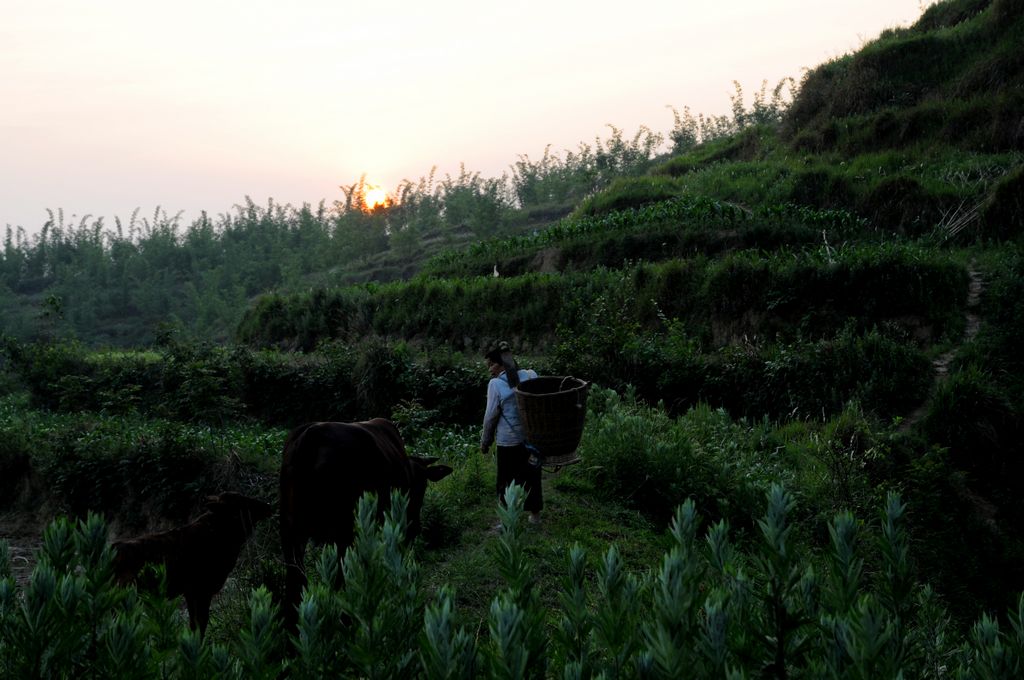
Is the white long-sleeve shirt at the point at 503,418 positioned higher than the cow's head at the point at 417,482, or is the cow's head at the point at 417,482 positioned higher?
the white long-sleeve shirt at the point at 503,418

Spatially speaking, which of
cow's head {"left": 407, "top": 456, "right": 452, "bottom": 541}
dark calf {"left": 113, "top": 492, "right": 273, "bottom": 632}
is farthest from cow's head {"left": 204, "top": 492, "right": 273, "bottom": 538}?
cow's head {"left": 407, "top": 456, "right": 452, "bottom": 541}

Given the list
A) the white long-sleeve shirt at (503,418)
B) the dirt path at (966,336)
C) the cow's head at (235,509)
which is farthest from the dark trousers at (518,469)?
the dirt path at (966,336)

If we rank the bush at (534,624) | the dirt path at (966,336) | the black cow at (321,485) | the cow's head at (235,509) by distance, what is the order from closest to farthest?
the bush at (534,624) → the black cow at (321,485) → the cow's head at (235,509) → the dirt path at (966,336)

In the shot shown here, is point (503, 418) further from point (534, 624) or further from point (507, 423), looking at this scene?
point (534, 624)

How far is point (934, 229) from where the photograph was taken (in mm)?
15977

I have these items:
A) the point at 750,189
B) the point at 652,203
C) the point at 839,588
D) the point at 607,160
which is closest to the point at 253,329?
the point at 652,203

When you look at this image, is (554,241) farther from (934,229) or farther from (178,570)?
(178,570)

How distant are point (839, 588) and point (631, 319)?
1382cm

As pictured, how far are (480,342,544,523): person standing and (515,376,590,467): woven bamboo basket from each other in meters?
0.24

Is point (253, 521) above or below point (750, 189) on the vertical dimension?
below

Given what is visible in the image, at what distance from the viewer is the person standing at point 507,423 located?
6828 mm

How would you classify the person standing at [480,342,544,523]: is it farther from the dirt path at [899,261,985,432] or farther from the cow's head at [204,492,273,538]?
the dirt path at [899,261,985,432]

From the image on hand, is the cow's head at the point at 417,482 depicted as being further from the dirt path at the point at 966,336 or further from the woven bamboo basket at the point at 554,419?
the dirt path at the point at 966,336

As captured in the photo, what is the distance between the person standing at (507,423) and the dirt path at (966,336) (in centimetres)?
627
